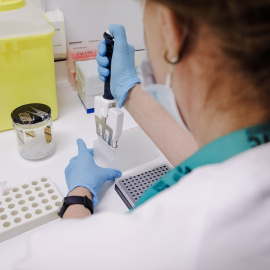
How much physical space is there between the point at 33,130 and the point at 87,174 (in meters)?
0.22

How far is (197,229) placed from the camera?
45cm

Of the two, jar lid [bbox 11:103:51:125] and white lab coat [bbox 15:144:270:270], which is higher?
→ white lab coat [bbox 15:144:270:270]

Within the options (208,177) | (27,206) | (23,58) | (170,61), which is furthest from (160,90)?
(23,58)

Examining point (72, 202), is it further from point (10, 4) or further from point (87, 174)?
point (10, 4)

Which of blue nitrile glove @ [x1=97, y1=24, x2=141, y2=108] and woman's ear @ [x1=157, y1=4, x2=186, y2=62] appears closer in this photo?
woman's ear @ [x1=157, y1=4, x2=186, y2=62]

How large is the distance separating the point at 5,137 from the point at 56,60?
1.38 ft

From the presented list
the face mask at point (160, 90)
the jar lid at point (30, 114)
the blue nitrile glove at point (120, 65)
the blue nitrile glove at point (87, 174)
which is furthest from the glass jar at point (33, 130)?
the face mask at point (160, 90)

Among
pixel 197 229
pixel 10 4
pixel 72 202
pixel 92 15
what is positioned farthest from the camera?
pixel 92 15

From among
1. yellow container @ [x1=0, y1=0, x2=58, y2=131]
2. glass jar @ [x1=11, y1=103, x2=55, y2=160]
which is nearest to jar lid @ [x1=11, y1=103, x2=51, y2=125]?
glass jar @ [x1=11, y1=103, x2=55, y2=160]

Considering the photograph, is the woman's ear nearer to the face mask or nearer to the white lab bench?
the face mask

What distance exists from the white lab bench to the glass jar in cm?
→ 3

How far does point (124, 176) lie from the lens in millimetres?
982

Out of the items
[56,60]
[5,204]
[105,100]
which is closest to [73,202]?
[5,204]

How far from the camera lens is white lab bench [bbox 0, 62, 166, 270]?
91 centimetres
